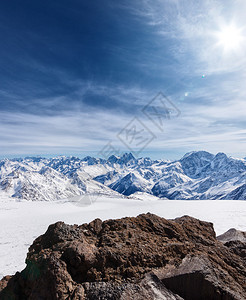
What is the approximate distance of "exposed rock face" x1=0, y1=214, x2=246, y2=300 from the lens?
437 cm

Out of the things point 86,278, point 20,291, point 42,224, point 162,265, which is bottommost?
point 42,224

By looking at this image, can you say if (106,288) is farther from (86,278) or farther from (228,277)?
(228,277)

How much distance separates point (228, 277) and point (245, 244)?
368 cm

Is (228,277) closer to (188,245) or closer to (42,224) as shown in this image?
(188,245)

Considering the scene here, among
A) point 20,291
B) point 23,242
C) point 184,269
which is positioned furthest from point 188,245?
point 23,242

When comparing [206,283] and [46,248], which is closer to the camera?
[206,283]

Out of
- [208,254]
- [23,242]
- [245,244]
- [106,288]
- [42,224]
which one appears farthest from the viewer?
[42,224]

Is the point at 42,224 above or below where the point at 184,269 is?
below

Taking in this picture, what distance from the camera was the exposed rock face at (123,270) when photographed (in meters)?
4.37

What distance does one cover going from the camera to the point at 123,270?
15.8 feet

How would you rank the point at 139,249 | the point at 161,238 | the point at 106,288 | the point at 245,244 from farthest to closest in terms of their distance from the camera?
the point at 245,244 → the point at 161,238 → the point at 139,249 → the point at 106,288

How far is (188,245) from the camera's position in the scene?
20.2ft

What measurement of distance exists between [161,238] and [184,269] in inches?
61.6

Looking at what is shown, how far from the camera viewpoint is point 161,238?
6543mm
